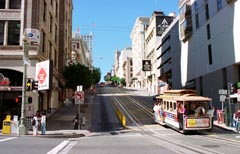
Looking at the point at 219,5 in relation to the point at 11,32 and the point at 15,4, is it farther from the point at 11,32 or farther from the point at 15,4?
the point at 11,32

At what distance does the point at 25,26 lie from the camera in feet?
118

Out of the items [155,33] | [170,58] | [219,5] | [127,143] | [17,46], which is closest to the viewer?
[127,143]

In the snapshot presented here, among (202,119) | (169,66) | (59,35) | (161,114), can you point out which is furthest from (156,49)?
(202,119)

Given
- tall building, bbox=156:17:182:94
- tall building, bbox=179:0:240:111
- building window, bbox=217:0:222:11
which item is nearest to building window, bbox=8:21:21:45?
tall building, bbox=179:0:240:111

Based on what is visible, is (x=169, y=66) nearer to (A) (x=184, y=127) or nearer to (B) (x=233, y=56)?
(B) (x=233, y=56)

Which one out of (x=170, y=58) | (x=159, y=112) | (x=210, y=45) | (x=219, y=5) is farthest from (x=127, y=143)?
(x=170, y=58)

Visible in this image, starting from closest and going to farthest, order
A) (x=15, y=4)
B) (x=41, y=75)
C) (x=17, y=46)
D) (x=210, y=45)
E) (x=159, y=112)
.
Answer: (x=41, y=75) → (x=159, y=112) → (x=17, y=46) → (x=15, y=4) → (x=210, y=45)

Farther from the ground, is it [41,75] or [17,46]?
[17,46]

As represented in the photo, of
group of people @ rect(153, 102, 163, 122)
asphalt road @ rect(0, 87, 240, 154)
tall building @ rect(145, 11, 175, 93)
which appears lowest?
asphalt road @ rect(0, 87, 240, 154)

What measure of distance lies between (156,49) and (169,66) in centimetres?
2198

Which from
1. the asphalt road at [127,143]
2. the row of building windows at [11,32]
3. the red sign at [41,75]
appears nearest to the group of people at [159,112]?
the asphalt road at [127,143]

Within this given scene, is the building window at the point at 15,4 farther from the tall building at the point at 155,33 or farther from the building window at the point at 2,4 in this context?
the tall building at the point at 155,33

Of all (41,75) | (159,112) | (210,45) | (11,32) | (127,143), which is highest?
(210,45)

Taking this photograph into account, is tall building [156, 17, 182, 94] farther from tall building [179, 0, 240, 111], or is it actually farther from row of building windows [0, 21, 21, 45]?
row of building windows [0, 21, 21, 45]
